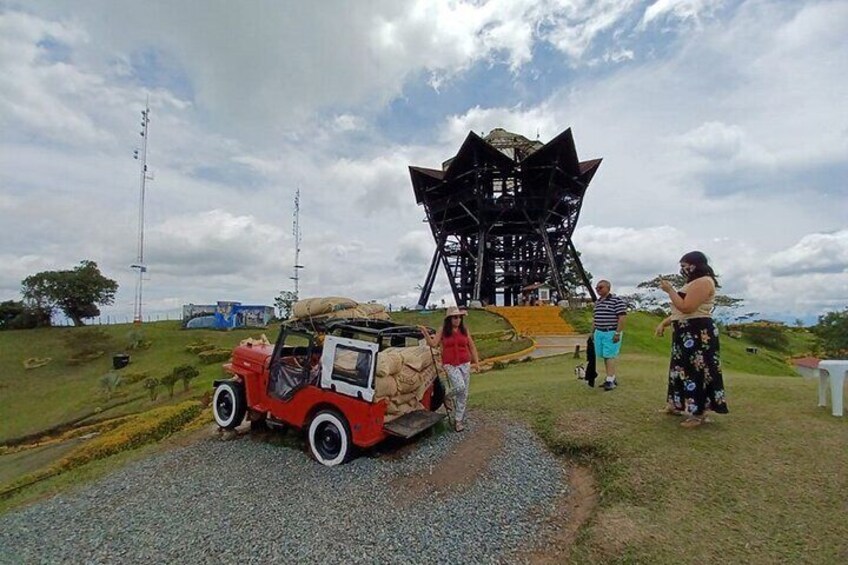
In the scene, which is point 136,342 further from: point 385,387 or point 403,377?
point 385,387

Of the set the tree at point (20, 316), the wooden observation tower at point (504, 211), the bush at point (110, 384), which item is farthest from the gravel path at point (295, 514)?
the tree at point (20, 316)

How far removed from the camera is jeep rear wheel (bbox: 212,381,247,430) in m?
8.04

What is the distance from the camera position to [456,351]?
7109mm

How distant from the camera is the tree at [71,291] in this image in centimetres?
4306

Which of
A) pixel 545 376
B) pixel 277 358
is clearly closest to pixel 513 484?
pixel 277 358

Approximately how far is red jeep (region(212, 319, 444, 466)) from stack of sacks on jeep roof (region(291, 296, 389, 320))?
0.60ft

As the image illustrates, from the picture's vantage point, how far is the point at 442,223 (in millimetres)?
50281

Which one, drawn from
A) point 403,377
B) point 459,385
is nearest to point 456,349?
point 459,385

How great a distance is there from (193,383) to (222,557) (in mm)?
19346

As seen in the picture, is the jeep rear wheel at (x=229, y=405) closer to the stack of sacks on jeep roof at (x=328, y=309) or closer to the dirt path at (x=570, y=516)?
the stack of sacks on jeep roof at (x=328, y=309)

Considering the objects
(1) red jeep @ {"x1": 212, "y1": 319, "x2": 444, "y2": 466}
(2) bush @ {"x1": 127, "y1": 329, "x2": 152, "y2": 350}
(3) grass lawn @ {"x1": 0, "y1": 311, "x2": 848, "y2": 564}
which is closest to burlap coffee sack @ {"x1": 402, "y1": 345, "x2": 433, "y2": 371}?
(1) red jeep @ {"x1": 212, "y1": 319, "x2": 444, "y2": 466}


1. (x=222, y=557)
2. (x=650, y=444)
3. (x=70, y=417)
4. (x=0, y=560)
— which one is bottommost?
(x=70, y=417)

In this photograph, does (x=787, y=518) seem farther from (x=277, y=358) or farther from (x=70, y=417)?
(x=70, y=417)

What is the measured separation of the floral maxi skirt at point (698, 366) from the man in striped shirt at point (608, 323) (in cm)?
177
